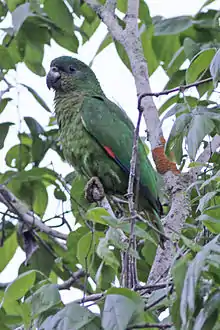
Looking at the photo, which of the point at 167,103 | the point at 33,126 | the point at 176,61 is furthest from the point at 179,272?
the point at 33,126

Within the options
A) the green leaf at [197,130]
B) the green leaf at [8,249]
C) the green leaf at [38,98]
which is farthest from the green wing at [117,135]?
the green leaf at [197,130]

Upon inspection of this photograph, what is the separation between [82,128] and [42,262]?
0.66m

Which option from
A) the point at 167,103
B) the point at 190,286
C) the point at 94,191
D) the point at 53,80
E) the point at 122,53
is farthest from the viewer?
the point at 53,80

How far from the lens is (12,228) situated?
358cm

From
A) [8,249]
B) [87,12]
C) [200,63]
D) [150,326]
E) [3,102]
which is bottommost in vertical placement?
[150,326]

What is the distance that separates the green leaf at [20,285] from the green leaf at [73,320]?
0.75ft

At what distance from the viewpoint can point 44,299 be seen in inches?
70.4

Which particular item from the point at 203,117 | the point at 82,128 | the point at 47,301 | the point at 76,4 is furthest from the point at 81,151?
the point at 47,301

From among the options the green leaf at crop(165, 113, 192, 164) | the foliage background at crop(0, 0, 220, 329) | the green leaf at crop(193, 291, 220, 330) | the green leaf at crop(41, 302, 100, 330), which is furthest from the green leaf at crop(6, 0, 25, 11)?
the green leaf at crop(193, 291, 220, 330)

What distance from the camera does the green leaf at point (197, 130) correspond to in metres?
1.99

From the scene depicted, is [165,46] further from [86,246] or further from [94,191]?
[86,246]

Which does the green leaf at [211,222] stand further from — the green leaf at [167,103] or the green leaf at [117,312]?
the green leaf at [167,103]

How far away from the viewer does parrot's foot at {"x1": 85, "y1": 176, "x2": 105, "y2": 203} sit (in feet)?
9.12

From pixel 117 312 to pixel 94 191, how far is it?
1328 millimetres
